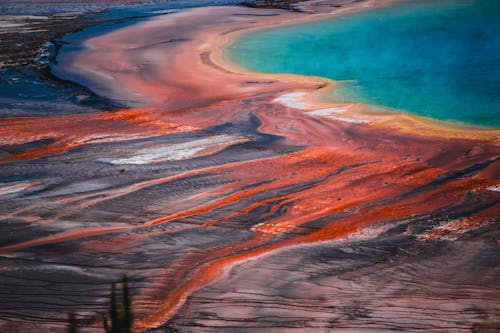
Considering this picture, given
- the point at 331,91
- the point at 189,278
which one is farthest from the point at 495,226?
the point at 331,91

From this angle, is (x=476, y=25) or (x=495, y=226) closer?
(x=495, y=226)

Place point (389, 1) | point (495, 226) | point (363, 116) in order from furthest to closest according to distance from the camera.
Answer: point (389, 1), point (363, 116), point (495, 226)

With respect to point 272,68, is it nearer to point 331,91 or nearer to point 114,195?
point 331,91

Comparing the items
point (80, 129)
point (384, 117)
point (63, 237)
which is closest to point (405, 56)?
point (384, 117)

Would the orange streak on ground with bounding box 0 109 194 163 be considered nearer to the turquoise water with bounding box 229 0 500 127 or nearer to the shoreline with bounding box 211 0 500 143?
the shoreline with bounding box 211 0 500 143

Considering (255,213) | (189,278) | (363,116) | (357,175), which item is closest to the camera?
(189,278)
